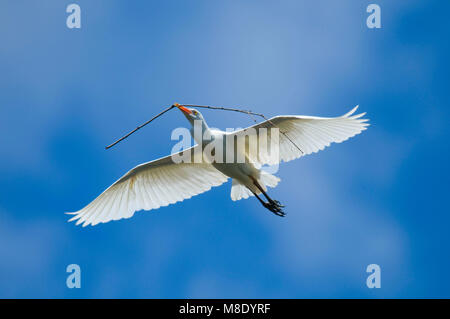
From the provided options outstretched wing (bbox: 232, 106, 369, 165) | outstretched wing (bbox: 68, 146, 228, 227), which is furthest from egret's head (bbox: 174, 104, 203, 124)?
outstretched wing (bbox: 68, 146, 228, 227)

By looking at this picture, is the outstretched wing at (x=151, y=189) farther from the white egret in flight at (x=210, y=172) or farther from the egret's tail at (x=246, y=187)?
the egret's tail at (x=246, y=187)

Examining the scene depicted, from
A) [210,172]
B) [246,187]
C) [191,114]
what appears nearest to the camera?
[191,114]

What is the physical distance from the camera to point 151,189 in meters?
15.4

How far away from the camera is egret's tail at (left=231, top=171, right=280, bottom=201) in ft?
46.2

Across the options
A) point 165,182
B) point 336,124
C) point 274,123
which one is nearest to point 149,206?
point 165,182

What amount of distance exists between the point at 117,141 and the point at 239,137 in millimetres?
3309

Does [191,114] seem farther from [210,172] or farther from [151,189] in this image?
[151,189]

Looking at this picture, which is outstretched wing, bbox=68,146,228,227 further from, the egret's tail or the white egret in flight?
the egret's tail

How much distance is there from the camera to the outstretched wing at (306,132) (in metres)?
13.5

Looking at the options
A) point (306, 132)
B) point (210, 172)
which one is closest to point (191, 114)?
point (210, 172)

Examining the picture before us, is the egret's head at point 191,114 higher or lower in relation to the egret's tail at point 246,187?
higher

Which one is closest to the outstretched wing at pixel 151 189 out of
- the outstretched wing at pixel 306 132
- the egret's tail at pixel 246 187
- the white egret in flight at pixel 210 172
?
the white egret in flight at pixel 210 172

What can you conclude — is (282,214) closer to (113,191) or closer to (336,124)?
(336,124)

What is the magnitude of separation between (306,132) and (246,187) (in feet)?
6.36
